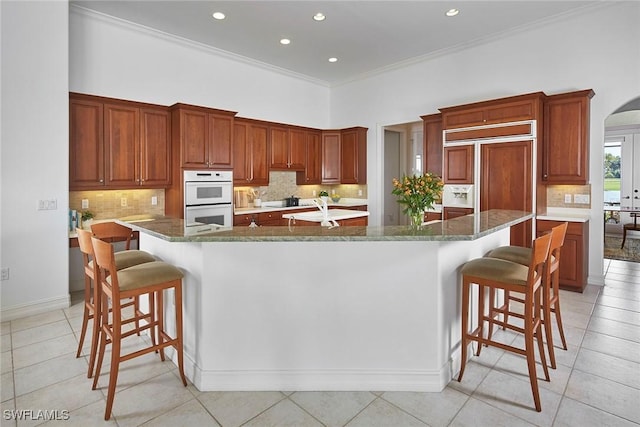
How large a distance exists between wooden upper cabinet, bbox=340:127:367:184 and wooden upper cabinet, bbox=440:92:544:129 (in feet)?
6.37

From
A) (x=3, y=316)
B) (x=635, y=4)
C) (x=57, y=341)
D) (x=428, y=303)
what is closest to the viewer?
(x=428, y=303)

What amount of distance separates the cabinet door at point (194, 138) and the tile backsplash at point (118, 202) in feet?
2.29

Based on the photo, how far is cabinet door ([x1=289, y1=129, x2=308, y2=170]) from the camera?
6594 mm

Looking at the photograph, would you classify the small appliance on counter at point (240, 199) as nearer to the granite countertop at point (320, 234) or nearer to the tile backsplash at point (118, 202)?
the tile backsplash at point (118, 202)

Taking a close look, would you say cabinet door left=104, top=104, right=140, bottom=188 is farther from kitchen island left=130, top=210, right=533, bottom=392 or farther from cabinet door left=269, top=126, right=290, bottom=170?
kitchen island left=130, top=210, right=533, bottom=392

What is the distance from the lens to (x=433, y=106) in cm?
593

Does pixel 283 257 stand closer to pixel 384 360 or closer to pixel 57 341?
pixel 384 360

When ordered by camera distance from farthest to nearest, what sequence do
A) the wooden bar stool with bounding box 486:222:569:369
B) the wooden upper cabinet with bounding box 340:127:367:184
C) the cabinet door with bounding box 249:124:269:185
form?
the wooden upper cabinet with bounding box 340:127:367:184
the cabinet door with bounding box 249:124:269:185
the wooden bar stool with bounding box 486:222:569:369

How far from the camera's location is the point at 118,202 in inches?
187

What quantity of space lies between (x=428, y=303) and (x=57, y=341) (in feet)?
9.94

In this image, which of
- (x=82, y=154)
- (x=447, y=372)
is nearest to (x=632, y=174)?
(x=447, y=372)

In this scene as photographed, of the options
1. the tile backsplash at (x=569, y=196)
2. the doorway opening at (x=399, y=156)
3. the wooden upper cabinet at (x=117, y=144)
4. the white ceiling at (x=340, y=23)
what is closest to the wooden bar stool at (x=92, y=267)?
the wooden upper cabinet at (x=117, y=144)

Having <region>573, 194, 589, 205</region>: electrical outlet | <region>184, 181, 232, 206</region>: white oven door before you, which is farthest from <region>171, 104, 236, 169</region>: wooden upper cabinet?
<region>573, 194, 589, 205</region>: electrical outlet

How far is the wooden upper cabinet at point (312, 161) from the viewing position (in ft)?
22.7
